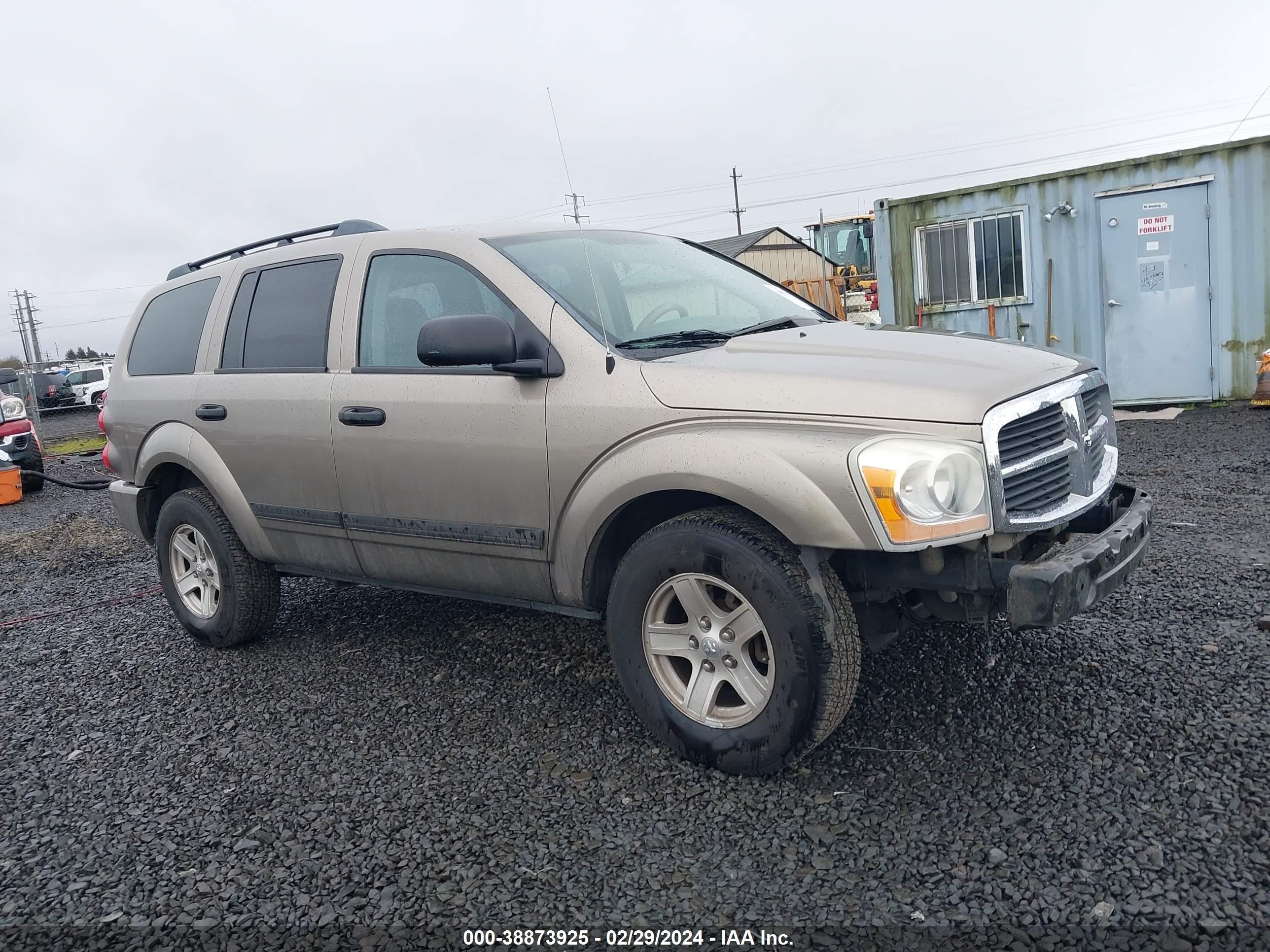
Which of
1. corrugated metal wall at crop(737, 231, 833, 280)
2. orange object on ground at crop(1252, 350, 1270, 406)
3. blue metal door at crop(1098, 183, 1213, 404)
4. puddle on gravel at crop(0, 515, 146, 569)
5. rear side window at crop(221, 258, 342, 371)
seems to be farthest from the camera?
corrugated metal wall at crop(737, 231, 833, 280)

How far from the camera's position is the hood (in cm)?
274

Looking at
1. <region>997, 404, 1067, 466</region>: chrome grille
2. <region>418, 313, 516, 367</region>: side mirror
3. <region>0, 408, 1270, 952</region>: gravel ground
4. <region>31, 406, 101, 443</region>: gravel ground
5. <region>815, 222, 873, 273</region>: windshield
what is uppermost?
<region>815, 222, 873, 273</region>: windshield

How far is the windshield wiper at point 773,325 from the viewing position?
363 cm

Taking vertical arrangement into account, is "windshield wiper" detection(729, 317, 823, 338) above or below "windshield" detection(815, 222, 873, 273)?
below

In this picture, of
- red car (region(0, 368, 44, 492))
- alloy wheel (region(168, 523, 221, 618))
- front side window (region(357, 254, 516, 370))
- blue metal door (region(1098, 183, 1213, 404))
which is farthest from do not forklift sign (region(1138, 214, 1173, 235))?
red car (region(0, 368, 44, 492))

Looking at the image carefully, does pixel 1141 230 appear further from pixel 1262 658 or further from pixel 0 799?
pixel 0 799

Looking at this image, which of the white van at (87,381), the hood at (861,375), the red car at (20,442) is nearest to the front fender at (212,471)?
the hood at (861,375)

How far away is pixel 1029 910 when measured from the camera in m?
2.33

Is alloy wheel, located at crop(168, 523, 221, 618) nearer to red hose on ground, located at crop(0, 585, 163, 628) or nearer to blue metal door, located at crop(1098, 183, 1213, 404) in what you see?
red hose on ground, located at crop(0, 585, 163, 628)

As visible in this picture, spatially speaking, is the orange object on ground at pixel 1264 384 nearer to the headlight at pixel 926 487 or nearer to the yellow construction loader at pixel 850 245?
the headlight at pixel 926 487

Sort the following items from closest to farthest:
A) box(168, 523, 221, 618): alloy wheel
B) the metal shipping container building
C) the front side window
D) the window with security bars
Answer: the front side window < box(168, 523, 221, 618): alloy wheel < the metal shipping container building < the window with security bars

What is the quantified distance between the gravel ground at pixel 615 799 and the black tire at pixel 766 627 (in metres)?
0.14

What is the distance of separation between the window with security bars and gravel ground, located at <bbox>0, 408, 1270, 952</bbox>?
7.44 meters

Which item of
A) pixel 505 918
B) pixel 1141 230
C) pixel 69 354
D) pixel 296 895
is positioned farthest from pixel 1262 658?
pixel 69 354
